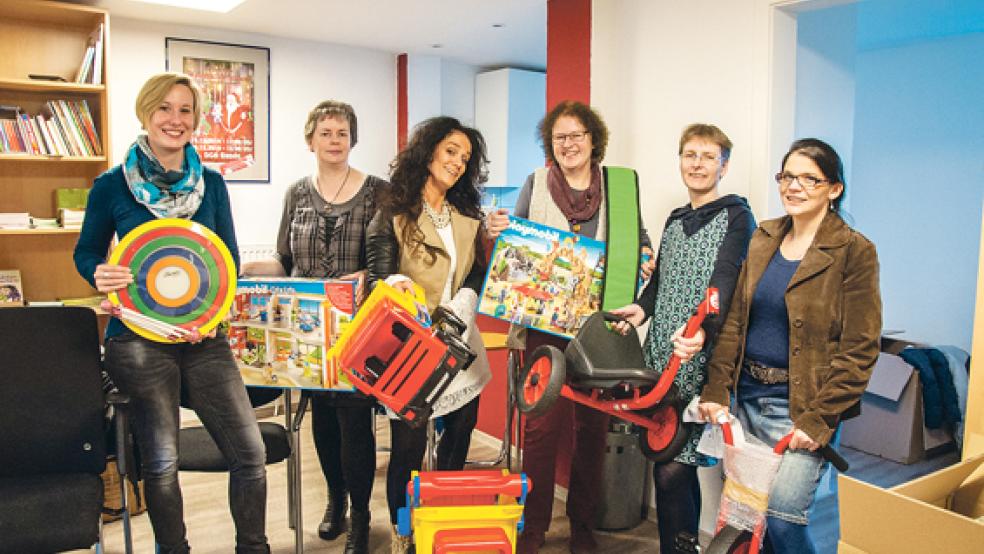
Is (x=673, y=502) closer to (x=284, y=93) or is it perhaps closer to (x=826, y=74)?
(x=826, y=74)

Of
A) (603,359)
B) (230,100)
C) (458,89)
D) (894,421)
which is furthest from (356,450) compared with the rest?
(458,89)

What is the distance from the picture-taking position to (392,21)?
179 inches

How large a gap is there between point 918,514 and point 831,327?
0.49m

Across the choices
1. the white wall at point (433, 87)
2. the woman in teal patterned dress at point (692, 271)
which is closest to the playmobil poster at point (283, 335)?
the woman in teal patterned dress at point (692, 271)

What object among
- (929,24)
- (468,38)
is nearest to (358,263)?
(468,38)

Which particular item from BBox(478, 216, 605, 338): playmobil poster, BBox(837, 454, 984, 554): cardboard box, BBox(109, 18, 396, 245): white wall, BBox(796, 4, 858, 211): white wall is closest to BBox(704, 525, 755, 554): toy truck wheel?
BBox(837, 454, 984, 554): cardboard box

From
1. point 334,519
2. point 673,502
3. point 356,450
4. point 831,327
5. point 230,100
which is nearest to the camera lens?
point 831,327

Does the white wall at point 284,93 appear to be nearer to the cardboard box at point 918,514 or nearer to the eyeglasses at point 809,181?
the eyeglasses at point 809,181

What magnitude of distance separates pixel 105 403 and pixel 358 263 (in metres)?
0.94

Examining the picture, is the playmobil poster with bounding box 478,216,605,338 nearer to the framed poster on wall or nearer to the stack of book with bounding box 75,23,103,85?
the stack of book with bounding box 75,23,103,85

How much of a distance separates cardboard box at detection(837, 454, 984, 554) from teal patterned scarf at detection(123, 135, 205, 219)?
6.24ft

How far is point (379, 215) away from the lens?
247cm

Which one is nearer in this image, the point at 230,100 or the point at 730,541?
the point at 730,541

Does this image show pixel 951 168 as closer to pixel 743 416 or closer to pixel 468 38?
pixel 468 38
